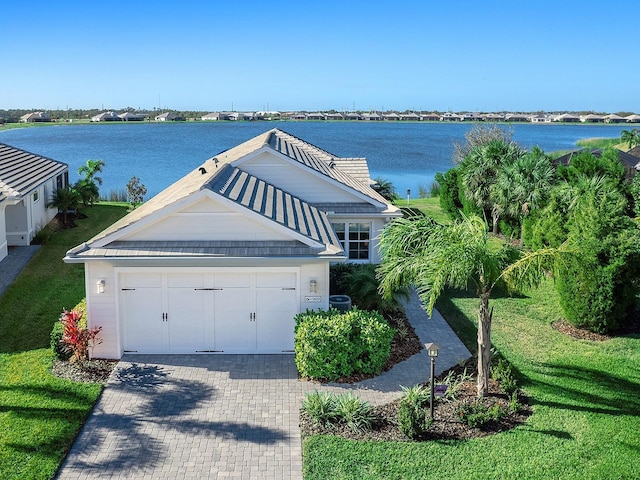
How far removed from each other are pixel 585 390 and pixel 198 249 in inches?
356

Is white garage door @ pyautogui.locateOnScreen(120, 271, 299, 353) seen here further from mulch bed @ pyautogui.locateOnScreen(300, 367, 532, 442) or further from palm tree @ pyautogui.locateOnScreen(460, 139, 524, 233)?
palm tree @ pyautogui.locateOnScreen(460, 139, 524, 233)

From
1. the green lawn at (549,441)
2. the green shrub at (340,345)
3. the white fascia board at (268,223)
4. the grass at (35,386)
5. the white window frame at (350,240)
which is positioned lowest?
the green lawn at (549,441)

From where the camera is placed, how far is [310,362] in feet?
45.4

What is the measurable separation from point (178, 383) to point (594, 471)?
8.25 metres

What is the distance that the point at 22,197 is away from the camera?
23969 millimetres

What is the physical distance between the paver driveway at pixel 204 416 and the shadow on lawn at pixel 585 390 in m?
2.10

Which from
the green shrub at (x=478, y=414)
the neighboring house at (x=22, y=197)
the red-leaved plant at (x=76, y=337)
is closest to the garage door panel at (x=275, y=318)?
the red-leaved plant at (x=76, y=337)

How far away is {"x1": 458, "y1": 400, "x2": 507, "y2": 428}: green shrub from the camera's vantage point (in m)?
11.9

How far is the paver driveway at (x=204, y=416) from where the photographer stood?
1067 centimetres

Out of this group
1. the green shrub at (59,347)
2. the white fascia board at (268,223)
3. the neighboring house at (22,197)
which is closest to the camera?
the green shrub at (59,347)

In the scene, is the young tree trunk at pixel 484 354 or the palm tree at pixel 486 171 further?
the palm tree at pixel 486 171

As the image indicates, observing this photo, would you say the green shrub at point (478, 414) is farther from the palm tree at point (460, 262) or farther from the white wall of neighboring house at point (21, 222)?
the white wall of neighboring house at point (21, 222)

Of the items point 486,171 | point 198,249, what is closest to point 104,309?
point 198,249

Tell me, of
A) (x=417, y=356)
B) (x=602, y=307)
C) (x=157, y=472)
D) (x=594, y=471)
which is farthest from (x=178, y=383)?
(x=602, y=307)
